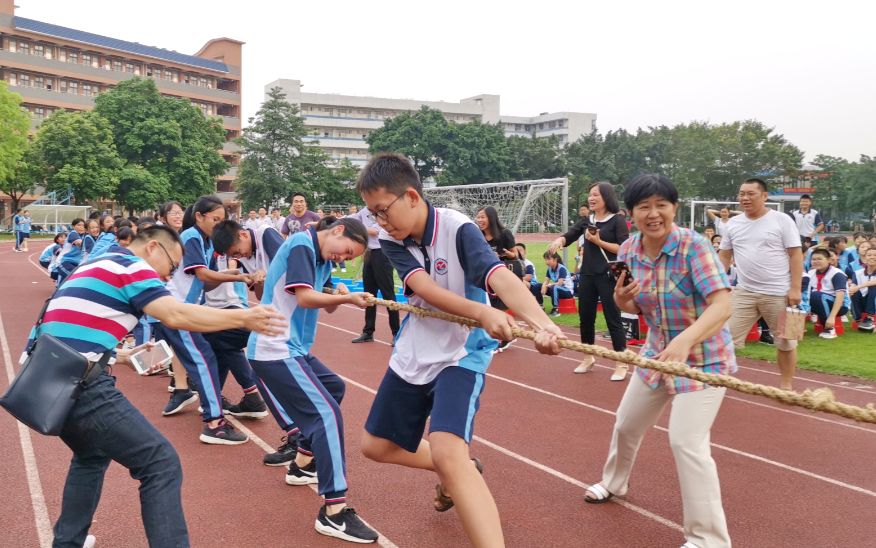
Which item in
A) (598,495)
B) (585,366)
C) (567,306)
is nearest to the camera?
(598,495)

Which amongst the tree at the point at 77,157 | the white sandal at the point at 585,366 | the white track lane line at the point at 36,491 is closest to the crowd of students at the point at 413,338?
the white track lane line at the point at 36,491

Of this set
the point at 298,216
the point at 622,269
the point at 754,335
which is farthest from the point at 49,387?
the point at 754,335

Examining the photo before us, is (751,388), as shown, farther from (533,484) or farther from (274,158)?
(274,158)

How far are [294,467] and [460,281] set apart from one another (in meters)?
2.24

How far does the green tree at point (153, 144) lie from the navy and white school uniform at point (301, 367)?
4316 cm

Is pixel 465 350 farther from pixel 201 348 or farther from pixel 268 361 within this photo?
pixel 201 348

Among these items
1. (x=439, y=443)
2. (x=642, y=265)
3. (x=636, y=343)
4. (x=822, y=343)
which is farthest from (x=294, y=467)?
(x=822, y=343)

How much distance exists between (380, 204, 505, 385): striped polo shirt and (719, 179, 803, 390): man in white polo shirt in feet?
13.6

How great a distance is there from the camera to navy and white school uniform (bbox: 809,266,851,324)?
34.3 feet

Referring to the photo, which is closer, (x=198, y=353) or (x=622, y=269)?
(x=622, y=269)

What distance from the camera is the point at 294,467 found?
4.61 meters

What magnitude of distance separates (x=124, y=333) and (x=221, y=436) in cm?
259

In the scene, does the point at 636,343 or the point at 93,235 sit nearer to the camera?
the point at 636,343

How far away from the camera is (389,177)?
297 cm
